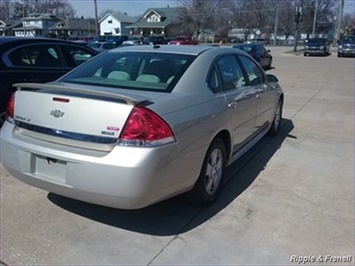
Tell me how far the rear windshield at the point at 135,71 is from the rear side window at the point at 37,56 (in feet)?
6.44

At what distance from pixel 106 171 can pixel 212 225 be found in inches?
46.7

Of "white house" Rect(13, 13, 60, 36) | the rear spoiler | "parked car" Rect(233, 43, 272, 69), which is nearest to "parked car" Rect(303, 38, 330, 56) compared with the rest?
"parked car" Rect(233, 43, 272, 69)

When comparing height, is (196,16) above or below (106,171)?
above

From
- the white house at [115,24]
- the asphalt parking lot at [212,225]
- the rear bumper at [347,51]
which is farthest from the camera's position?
the white house at [115,24]

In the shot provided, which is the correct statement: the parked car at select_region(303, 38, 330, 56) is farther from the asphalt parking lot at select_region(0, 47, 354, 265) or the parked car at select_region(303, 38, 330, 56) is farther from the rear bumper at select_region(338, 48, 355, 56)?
the asphalt parking lot at select_region(0, 47, 354, 265)

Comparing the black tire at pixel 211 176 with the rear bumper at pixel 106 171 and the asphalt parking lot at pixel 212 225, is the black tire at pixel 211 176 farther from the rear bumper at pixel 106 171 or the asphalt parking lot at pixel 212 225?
the rear bumper at pixel 106 171

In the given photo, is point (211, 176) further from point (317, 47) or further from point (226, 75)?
point (317, 47)

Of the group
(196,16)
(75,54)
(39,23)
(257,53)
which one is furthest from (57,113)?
(39,23)

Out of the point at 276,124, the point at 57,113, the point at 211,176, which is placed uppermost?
the point at 57,113

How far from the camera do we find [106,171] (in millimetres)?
2854

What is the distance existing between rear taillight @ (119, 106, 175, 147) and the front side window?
2.31 meters

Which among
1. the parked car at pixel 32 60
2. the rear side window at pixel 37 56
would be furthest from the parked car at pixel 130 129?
the rear side window at pixel 37 56

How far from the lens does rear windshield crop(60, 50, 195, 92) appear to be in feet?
11.8

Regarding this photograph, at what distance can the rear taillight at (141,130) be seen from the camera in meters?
2.86
